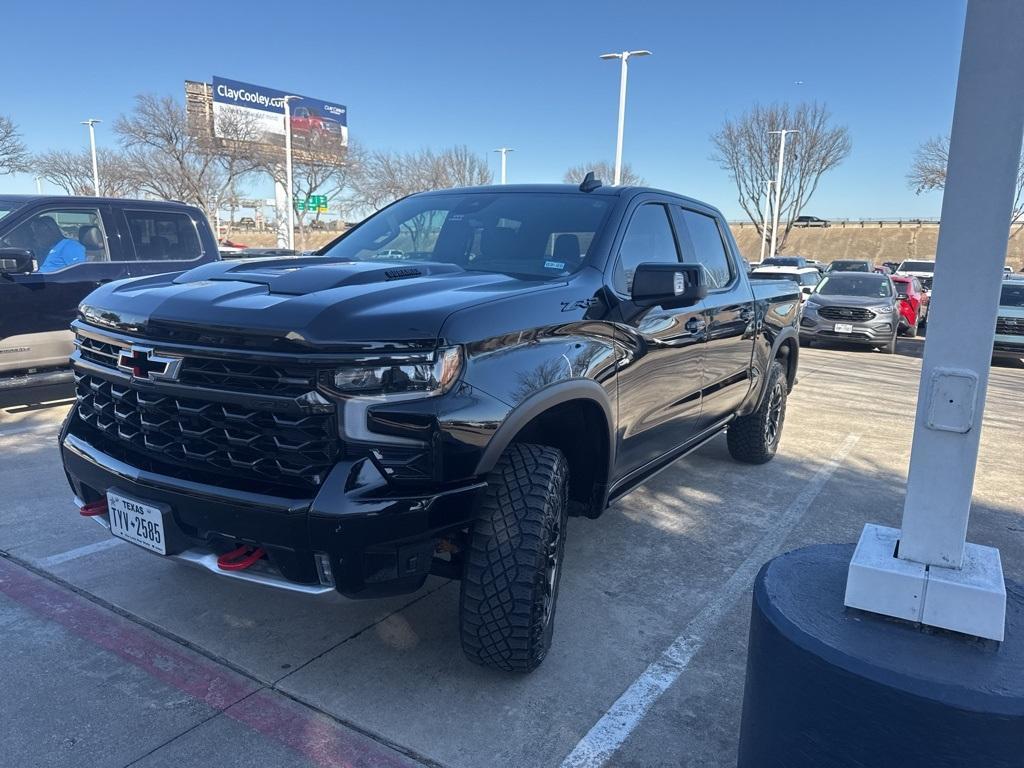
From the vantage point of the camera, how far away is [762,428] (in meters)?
5.54

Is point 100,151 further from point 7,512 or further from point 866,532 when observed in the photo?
point 866,532

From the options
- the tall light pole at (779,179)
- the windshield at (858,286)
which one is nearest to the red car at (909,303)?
the windshield at (858,286)

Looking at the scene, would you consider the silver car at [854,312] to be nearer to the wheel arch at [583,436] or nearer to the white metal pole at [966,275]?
the wheel arch at [583,436]

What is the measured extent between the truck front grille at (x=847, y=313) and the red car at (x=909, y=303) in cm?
358

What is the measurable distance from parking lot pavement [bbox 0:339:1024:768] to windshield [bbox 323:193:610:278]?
157 centimetres

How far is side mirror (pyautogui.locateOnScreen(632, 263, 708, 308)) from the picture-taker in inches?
122

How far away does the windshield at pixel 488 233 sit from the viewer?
340 cm

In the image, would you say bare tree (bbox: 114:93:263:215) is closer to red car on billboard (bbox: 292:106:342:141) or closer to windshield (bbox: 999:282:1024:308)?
red car on billboard (bbox: 292:106:342:141)

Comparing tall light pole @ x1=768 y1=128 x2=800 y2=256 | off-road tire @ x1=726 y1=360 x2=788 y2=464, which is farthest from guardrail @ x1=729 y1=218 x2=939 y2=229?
off-road tire @ x1=726 y1=360 x2=788 y2=464

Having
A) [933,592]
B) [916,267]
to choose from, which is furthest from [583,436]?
[916,267]

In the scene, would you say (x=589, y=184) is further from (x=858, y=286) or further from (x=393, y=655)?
(x=858, y=286)

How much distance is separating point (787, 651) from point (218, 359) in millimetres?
1873

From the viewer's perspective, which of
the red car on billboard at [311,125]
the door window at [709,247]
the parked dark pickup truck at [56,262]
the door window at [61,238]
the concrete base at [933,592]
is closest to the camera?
the concrete base at [933,592]

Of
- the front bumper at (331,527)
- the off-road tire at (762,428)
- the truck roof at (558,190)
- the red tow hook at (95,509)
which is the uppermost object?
the truck roof at (558,190)
